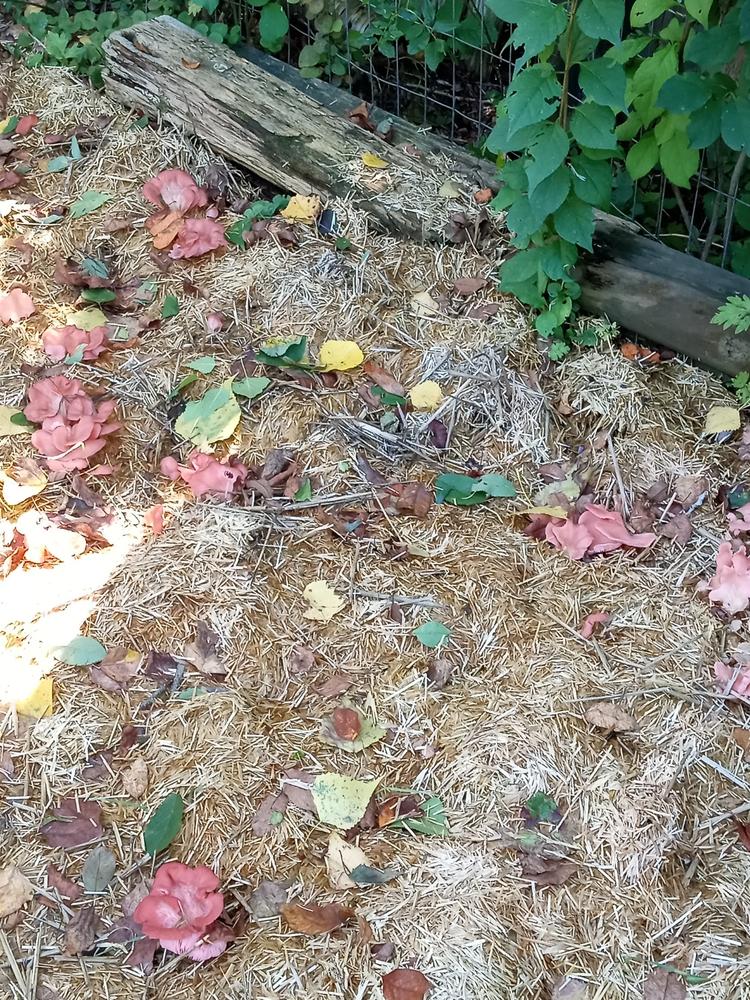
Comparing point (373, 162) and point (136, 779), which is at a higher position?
point (373, 162)

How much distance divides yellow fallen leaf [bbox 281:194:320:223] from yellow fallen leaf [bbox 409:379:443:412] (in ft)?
2.72

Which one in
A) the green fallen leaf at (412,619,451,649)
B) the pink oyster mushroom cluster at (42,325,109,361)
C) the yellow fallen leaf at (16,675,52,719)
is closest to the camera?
the yellow fallen leaf at (16,675,52,719)

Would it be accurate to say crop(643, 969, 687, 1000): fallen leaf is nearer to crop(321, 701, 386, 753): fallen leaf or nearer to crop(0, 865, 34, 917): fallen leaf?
crop(321, 701, 386, 753): fallen leaf

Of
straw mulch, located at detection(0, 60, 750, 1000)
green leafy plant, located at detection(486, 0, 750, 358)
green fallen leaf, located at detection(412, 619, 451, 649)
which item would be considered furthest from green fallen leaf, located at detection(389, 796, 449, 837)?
green leafy plant, located at detection(486, 0, 750, 358)

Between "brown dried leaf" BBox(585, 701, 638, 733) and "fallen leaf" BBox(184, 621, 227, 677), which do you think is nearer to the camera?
"brown dried leaf" BBox(585, 701, 638, 733)

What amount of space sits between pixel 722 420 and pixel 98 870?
6.38 feet

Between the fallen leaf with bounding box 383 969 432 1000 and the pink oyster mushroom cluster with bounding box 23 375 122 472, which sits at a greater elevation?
the pink oyster mushroom cluster with bounding box 23 375 122 472

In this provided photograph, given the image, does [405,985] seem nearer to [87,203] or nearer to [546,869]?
[546,869]

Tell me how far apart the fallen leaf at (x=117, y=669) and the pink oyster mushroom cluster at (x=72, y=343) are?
102 cm

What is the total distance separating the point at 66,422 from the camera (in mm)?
2447

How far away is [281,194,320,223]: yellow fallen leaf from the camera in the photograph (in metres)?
2.99

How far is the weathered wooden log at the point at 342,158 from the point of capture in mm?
2541

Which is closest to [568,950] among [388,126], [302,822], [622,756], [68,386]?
[622,756]

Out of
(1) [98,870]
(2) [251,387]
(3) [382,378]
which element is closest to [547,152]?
(3) [382,378]
